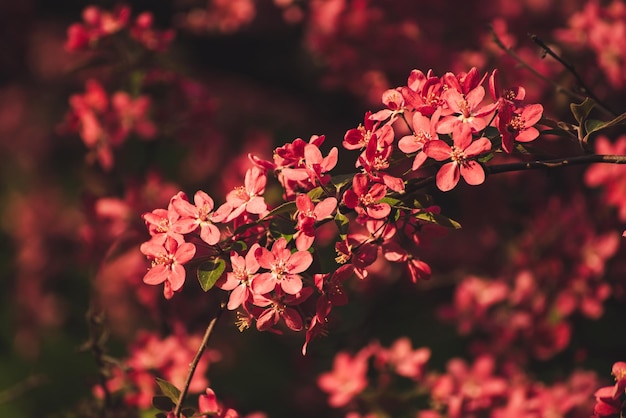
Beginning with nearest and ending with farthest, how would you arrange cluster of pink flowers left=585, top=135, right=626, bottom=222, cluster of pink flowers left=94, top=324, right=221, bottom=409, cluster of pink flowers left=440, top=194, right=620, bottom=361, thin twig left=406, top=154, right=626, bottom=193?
thin twig left=406, top=154, right=626, bottom=193
cluster of pink flowers left=94, top=324, right=221, bottom=409
cluster of pink flowers left=585, top=135, right=626, bottom=222
cluster of pink flowers left=440, top=194, right=620, bottom=361

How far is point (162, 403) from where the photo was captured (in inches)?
32.5

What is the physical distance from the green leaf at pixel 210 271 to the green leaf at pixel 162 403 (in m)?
0.17

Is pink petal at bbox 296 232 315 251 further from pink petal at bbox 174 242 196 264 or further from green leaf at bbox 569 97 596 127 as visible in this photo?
green leaf at bbox 569 97 596 127

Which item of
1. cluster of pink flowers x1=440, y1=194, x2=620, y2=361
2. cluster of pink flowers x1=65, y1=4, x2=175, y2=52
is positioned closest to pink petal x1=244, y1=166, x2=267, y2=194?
cluster of pink flowers x1=65, y1=4, x2=175, y2=52

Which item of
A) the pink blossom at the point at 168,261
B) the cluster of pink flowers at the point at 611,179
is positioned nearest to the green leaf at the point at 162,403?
the pink blossom at the point at 168,261

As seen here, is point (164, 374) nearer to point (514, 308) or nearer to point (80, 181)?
point (514, 308)

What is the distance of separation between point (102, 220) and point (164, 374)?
1.55 feet

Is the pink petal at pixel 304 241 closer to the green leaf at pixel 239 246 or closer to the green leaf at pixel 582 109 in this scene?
the green leaf at pixel 239 246

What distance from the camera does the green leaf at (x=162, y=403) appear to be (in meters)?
0.82

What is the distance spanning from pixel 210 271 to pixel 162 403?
0.60ft

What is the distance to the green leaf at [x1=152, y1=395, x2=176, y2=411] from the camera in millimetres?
818

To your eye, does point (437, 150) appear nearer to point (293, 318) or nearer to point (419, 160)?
point (419, 160)

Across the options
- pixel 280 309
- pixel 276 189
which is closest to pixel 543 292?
pixel 276 189

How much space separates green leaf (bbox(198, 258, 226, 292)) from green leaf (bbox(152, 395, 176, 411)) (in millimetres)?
167
